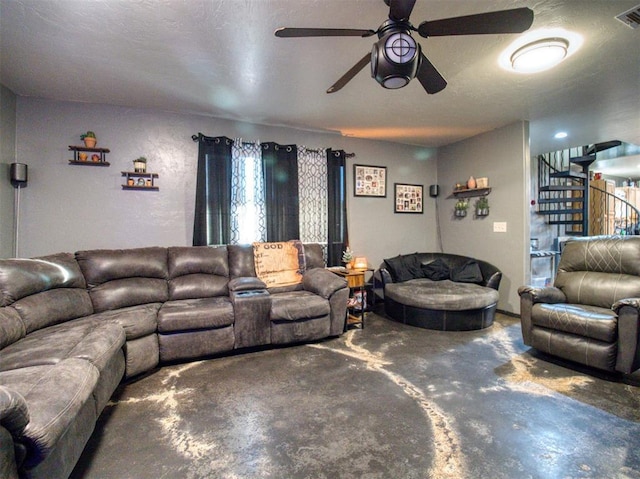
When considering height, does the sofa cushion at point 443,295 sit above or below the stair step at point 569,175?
below

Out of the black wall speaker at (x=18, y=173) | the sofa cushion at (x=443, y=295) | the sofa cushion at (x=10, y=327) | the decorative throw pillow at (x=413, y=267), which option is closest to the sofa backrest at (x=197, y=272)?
the sofa cushion at (x=10, y=327)

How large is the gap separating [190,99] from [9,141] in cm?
183

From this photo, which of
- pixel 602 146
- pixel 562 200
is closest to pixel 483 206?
pixel 562 200

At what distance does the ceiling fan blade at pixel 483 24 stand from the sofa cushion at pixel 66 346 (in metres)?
2.62

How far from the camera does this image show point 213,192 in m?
3.65

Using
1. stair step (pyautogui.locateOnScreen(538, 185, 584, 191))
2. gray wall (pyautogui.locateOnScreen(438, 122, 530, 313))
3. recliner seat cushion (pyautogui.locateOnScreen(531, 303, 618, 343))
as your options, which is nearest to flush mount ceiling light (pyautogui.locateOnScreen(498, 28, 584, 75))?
A: gray wall (pyautogui.locateOnScreen(438, 122, 530, 313))

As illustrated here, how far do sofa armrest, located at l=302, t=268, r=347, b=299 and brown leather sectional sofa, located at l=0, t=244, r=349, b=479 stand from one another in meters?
0.01

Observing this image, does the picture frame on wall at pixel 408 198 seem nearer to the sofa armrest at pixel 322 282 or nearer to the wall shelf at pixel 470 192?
the wall shelf at pixel 470 192

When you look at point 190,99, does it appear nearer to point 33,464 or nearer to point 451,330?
point 33,464

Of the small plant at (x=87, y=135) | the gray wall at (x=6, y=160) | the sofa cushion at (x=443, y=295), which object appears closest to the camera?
the gray wall at (x=6, y=160)

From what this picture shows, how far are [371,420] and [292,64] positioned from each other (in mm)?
2788

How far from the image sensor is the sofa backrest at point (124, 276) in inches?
107

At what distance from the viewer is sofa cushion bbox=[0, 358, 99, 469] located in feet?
3.55

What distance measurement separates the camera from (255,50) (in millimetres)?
2289
